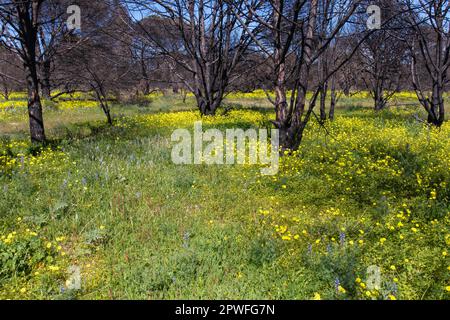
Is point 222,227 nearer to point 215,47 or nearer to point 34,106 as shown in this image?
point 34,106

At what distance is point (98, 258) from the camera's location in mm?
3568

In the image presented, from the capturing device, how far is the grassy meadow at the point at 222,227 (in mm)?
3082

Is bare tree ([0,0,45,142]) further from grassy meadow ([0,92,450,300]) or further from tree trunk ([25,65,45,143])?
grassy meadow ([0,92,450,300])

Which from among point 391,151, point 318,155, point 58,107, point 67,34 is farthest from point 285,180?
point 58,107

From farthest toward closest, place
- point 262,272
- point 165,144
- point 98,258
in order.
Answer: point 165,144, point 98,258, point 262,272

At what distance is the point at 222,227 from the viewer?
167 inches

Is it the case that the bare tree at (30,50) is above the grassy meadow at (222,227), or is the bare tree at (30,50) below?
above

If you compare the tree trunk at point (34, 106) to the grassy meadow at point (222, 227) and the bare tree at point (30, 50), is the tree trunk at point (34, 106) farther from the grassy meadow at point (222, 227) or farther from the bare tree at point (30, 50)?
the grassy meadow at point (222, 227)

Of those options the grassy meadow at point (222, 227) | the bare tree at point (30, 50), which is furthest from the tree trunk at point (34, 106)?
the grassy meadow at point (222, 227)

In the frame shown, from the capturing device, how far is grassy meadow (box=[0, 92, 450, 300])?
3.08 m

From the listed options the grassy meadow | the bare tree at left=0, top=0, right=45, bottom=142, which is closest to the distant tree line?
the bare tree at left=0, top=0, right=45, bottom=142

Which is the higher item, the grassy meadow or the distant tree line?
the distant tree line
